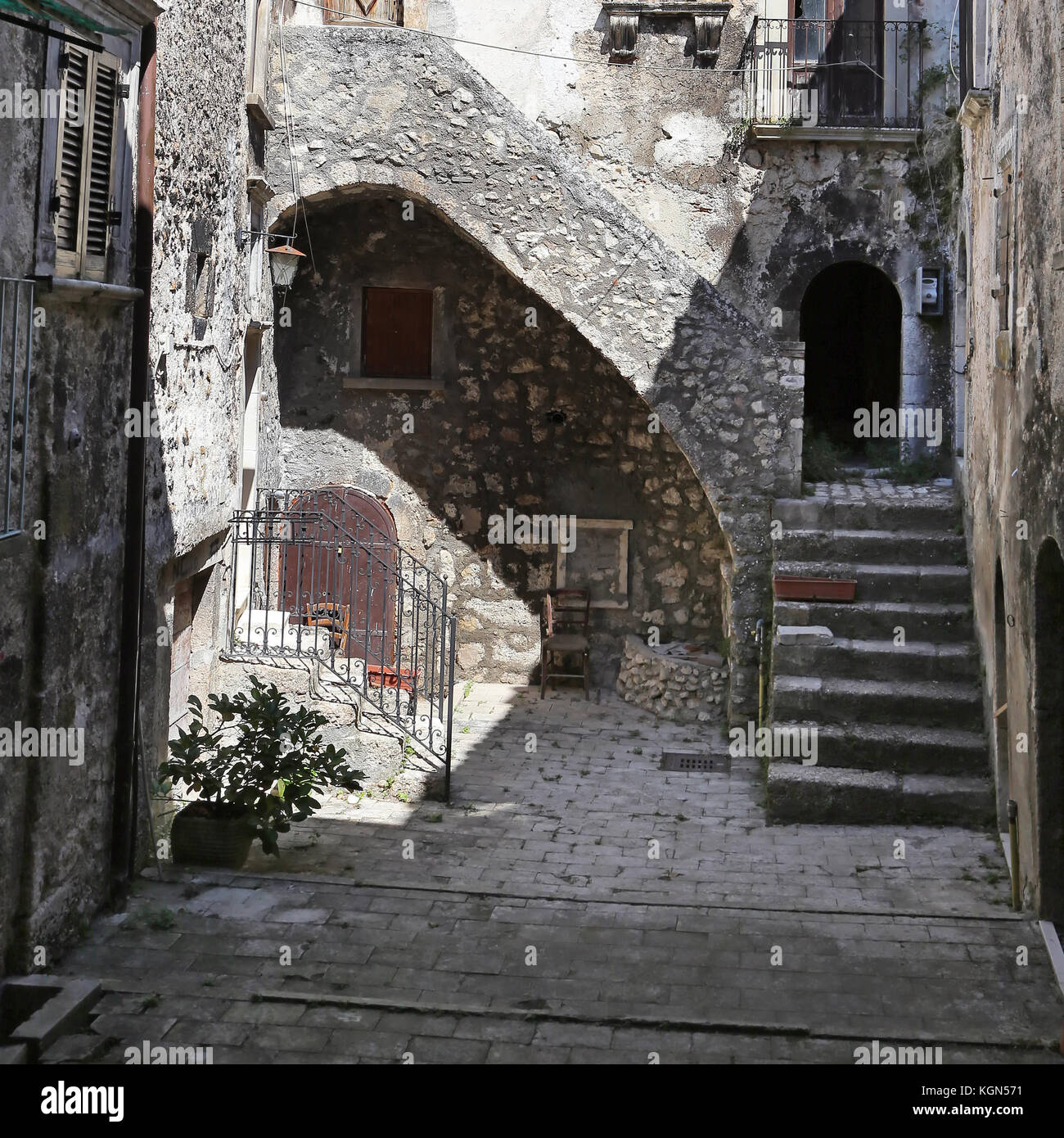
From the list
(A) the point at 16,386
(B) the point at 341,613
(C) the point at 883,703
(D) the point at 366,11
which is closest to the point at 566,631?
(B) the point at 341,613

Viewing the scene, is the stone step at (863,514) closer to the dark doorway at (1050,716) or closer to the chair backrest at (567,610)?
the chair backrest at (567,610)

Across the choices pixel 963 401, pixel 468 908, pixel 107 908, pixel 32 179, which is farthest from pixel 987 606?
pixel 32 179

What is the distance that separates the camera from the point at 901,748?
898cm

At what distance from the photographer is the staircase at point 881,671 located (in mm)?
8797

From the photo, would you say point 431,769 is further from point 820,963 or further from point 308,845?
point 820,963

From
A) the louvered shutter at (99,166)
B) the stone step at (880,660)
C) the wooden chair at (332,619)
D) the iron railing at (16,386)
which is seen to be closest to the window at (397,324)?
the wooden chair at (332,619)

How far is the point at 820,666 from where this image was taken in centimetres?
962

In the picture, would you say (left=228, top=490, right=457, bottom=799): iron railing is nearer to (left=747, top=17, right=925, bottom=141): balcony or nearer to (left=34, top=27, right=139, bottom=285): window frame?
(left=34, top=27, right=139, bottom=285): window frame

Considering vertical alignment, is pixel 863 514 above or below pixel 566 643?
above

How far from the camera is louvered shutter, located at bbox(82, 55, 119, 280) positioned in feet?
20.4

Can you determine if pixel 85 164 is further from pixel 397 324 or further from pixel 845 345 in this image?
pixel 845 345

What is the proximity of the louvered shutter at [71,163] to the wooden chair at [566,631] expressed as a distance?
728 cm

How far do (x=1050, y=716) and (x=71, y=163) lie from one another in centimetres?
550
